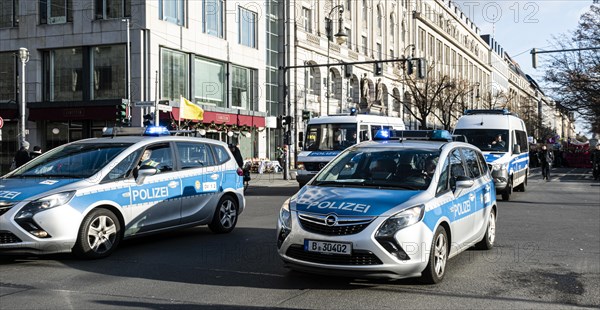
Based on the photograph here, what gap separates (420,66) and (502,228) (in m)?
16.5

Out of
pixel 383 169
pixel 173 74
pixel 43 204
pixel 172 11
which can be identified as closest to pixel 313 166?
pixel 383 169

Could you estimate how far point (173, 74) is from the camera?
30.5 metres

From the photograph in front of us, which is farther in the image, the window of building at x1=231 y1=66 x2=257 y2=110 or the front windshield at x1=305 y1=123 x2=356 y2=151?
the window of building at x1=231 y1=66 x2=257 y2=110

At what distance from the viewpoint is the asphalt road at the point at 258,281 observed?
572cm

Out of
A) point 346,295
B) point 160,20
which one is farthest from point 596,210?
point 160,20

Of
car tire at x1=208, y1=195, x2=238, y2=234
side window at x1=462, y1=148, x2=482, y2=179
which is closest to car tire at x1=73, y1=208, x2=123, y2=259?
car tire at x1=208, y1=195, x2=238, y2=234

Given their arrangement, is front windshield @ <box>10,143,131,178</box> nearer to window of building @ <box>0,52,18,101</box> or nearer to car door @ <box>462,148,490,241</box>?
car door @ <box>462,148,490,241</box>

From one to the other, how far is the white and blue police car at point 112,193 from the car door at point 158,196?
14 mm

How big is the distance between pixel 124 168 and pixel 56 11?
2524 cm

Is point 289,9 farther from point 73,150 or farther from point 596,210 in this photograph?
point 73,150

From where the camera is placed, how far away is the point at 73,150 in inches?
340

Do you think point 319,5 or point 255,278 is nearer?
point 255,278

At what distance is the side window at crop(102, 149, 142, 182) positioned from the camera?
8.06 metres

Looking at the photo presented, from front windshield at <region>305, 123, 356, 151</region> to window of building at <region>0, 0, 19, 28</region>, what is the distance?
20231 millimetres
